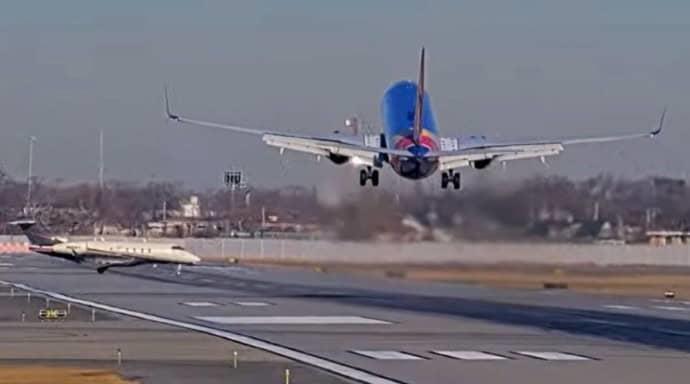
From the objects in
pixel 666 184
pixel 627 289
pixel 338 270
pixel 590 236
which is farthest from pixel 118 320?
pixel 627 289

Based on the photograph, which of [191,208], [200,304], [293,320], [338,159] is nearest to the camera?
[293,320]

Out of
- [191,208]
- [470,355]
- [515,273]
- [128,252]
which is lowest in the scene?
[470,355]

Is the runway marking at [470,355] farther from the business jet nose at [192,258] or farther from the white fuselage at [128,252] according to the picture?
the business jet nose at [192,258]

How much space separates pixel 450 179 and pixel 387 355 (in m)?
21.9

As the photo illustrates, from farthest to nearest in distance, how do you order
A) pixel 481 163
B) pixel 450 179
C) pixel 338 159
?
pixel 338 159 < pixel 481 163 < pixel 450 179

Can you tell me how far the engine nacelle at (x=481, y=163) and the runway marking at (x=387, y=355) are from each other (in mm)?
22179

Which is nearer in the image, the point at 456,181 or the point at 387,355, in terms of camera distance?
the point at 387,355

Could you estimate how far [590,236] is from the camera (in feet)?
197

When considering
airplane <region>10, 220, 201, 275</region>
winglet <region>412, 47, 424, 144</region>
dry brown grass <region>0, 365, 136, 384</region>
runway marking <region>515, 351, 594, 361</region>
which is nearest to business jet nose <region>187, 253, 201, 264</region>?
airplane <region>10, 220, 201, 275</region>

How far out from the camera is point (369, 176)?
67.0 meters

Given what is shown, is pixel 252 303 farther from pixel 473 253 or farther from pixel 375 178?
pixel 473 253

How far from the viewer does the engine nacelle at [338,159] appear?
244 ft

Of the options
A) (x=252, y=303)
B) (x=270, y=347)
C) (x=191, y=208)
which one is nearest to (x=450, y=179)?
(x=252, y=303)

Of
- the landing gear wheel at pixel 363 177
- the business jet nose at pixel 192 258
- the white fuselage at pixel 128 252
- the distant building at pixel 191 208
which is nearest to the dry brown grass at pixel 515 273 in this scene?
the landing gear wheel at pixel 363 177
